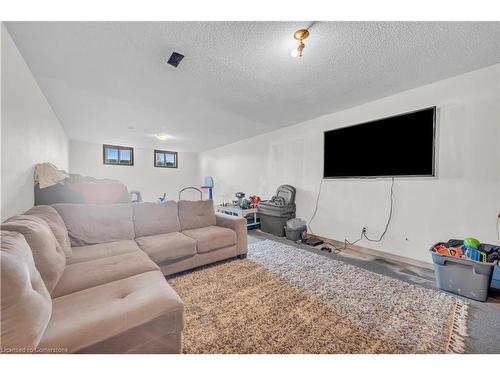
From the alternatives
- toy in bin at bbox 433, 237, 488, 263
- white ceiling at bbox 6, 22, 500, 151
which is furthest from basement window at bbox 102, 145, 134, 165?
toy in bin at bbox 433, 237, 488, 263

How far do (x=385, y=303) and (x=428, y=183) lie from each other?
5.45ft

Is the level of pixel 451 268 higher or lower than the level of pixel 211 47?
lower

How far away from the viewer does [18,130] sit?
179 centimetres

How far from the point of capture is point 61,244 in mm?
1568

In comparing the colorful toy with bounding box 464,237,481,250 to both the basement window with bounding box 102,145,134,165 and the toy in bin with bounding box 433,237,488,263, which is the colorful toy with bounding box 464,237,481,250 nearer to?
the toy in bin with bounding box 433,237,488,263

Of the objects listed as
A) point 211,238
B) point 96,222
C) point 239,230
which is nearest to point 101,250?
point 96,222

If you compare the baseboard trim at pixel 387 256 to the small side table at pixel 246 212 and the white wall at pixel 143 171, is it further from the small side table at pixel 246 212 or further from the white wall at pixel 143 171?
the white wall at pixel 143 171

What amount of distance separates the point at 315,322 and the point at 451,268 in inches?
59.8

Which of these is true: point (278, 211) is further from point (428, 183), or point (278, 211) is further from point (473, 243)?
point (473, 243)

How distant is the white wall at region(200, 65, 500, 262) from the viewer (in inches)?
79.6

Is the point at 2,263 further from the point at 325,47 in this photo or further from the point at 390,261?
the point at 390,261

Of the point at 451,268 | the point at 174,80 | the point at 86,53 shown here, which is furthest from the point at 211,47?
the point at 451,268

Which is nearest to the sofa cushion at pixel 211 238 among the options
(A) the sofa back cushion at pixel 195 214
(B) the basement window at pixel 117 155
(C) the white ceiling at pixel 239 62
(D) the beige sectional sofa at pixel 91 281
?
(D) the beige sectional sofa at pixel 91 281

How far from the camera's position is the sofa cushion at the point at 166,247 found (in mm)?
1956
